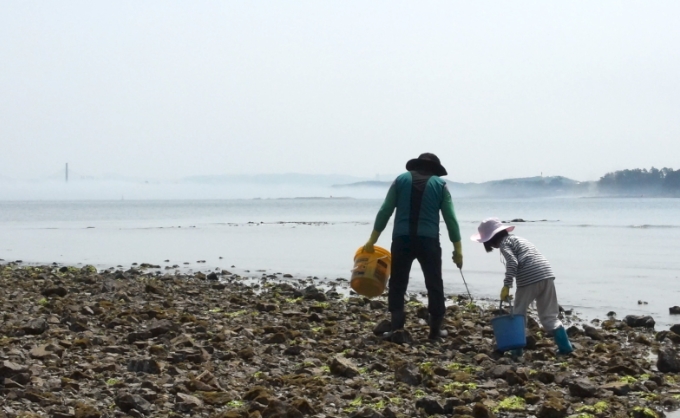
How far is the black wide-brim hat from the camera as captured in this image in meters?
10.5

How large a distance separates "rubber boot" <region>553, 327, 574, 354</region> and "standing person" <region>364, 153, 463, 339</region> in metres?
1.50

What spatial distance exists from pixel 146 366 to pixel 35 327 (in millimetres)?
2566

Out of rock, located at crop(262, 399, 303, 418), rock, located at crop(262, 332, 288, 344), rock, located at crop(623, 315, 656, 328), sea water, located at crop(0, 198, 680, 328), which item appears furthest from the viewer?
sea water, located at crop(0, 198, 680, 328)

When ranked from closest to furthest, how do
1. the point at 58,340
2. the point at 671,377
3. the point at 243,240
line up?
the point at 671,377
the point at 58,340
the point at 243,240

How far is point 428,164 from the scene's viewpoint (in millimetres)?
10555

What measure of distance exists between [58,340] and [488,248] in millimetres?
4896

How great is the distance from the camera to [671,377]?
8398 millimetres

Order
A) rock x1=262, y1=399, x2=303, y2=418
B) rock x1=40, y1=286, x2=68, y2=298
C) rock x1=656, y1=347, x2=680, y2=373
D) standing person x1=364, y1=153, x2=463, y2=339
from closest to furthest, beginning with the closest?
rock x1=262, y1=399, x2=303, y2=418 < rock x1=656, y1=347, x2=680, y2=373 < standing person x1=364, y1=153, x2=463, y2=339 < rock x1=40, y1=286, x2=68, y2=298

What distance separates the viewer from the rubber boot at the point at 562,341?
946 centimetres

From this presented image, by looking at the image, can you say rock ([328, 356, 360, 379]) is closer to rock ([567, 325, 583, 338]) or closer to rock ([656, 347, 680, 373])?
rock ([656, 347, 680, 373])

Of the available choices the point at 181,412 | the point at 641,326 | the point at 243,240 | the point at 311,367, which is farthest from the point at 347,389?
the point at 243,240

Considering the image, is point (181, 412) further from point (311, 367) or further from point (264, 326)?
point (264, 326)

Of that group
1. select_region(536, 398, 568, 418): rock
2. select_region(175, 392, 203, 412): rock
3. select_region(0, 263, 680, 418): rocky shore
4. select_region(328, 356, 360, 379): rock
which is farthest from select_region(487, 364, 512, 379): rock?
select_region(175, 392, 203, 412): rock

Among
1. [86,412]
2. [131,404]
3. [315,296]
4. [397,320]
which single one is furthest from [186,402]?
[315,296]
